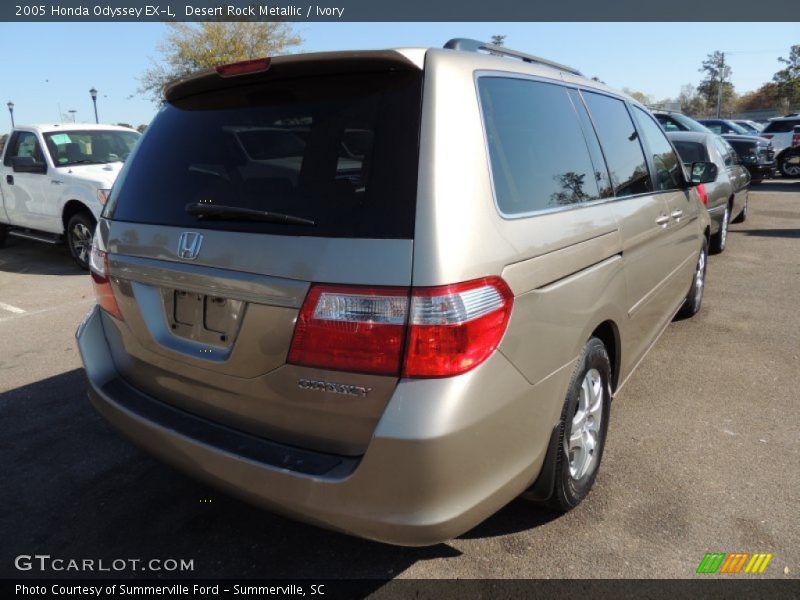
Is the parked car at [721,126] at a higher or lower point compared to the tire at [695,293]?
higher

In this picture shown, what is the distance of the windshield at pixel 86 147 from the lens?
855 cm

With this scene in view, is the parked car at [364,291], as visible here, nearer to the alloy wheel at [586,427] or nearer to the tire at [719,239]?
the alloy wheel at [586,427]

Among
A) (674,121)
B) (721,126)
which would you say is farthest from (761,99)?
(674,121)

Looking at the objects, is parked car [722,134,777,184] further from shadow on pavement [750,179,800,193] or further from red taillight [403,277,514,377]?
red taillight [403,277,514,377]

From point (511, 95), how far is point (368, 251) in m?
1.00

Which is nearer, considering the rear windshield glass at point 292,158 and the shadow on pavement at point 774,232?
the rear windshield glass at point 292,158

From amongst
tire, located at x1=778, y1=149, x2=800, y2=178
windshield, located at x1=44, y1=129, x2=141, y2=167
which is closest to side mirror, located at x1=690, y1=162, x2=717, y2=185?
windshield, located at x1=44, y1=129, x2=141, y2=167

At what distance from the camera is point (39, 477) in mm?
3090

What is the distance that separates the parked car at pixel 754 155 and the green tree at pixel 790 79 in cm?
5703

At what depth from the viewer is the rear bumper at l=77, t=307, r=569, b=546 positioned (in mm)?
1798

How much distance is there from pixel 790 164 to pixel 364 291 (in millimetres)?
21767

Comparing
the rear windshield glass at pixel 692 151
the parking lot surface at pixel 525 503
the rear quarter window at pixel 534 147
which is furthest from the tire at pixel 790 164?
the rear quarter window at pixel 534 147

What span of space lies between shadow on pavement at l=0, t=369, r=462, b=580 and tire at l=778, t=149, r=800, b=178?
2076 cm

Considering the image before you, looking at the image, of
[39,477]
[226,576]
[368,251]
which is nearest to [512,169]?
[368,251]
